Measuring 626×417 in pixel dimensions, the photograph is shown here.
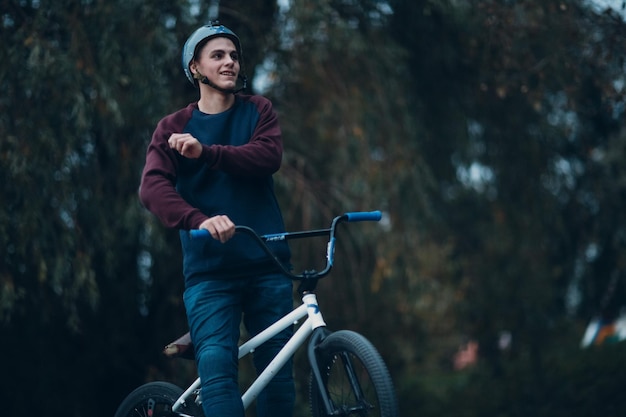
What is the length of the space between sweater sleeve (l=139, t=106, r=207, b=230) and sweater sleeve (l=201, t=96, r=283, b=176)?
0.17 meters

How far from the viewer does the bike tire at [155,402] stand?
366cm

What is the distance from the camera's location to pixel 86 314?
696 cm

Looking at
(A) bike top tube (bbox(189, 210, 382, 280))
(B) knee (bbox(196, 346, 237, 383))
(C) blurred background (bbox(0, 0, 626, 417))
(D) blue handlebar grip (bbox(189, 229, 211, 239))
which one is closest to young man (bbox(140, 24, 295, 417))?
(B) knee (bbox(196, 346, 237, 383))

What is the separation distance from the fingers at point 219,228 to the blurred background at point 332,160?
2789 millimetres

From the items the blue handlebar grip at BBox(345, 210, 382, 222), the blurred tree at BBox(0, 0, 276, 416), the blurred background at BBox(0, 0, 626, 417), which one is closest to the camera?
the blue handlebar grip at BBox(345, 210, 382, 222)

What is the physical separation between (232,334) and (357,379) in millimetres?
530

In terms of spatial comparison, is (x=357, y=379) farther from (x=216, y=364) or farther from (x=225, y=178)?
(x=225, y=178)

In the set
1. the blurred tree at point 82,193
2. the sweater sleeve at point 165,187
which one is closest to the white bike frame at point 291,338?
the sweater sleeve at point 165,187

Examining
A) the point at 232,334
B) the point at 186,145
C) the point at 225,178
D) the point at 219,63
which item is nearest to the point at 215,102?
the point at 219,63

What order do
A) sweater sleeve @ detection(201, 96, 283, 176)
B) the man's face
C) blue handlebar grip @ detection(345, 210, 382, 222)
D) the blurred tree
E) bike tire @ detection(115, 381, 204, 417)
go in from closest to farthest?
sweater sleeve @ detection(201, 96, 283, 176)
blue handlebar grip @ detection(345, 210, 382, 222)
the man's face
bike tire @ detection(115, 381, 204, 417)
the blurred tree

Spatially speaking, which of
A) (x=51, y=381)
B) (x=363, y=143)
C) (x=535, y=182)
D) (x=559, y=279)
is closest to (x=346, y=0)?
(x=363, y=143)

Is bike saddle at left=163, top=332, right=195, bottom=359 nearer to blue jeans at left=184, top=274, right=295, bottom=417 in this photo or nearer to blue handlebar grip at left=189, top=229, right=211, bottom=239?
blue jeans at left=184, top=274, right=295, bottom=417

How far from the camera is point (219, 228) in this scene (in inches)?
121

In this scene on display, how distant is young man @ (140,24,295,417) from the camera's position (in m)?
3.31
